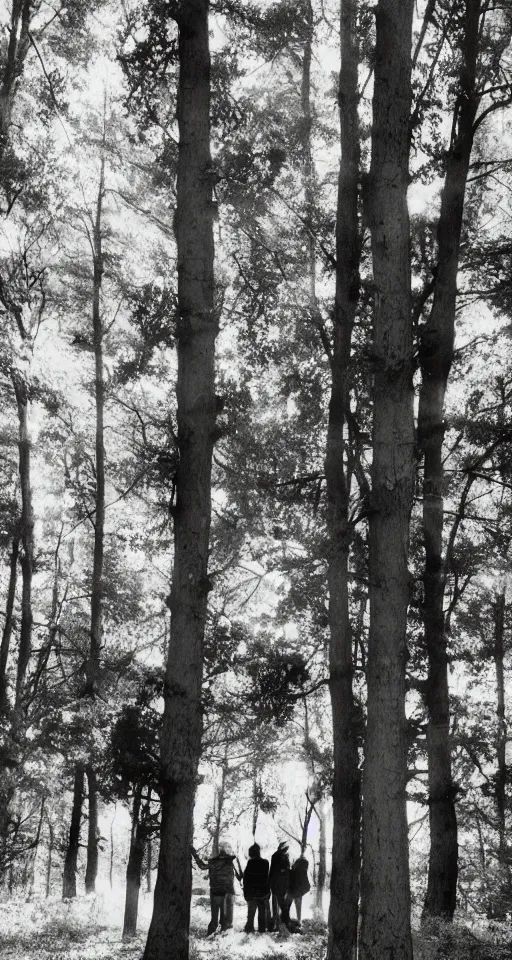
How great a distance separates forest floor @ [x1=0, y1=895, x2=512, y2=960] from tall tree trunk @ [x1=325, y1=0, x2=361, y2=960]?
2.72ft

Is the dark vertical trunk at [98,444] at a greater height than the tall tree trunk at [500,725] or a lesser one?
greater

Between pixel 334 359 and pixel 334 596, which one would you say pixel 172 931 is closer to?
pixel 334 596

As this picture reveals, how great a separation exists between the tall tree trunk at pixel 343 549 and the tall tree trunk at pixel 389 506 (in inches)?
76.0

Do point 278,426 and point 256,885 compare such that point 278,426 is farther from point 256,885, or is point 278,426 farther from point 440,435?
point 256,885

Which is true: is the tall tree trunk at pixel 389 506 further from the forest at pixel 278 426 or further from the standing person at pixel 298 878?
the standing person at pixel 298 878

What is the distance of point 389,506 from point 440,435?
460 cm

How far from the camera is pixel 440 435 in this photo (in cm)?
1145

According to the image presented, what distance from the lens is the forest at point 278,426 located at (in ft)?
23.9

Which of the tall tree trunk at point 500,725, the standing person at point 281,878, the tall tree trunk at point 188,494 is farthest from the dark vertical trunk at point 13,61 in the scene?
the tall tree trunk at point 500,725

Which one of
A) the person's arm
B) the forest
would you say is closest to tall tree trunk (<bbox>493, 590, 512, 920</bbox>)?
the forest

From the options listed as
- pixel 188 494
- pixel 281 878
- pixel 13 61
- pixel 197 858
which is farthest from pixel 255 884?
pixel 13 61

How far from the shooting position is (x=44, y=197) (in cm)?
1357

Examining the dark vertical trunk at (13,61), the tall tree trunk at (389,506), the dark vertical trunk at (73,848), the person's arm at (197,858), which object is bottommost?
the dark vertical trunk at (73,848)

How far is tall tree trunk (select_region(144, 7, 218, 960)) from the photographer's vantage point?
681cm
